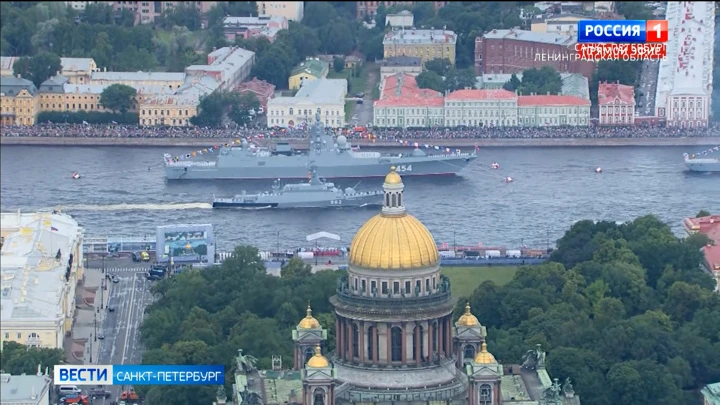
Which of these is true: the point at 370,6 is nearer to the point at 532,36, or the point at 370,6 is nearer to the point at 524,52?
the point at 532,36

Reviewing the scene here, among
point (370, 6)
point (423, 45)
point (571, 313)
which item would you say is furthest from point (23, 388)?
point (370, 6)

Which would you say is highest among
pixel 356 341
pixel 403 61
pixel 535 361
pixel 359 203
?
pixel 356 341

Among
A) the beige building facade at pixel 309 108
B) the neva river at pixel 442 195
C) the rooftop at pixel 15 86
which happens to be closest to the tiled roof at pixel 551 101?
the neva river at pixel 442 195

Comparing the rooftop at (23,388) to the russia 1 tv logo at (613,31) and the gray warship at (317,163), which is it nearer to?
the russia 1 tv logo at (613,31)

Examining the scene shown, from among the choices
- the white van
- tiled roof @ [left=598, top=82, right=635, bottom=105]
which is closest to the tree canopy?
the white van

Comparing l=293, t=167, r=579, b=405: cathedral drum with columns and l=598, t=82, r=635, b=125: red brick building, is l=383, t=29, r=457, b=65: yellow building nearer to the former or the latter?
l=598, t=82, r=635, b=125: red brick building

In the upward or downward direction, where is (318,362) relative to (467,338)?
upward
